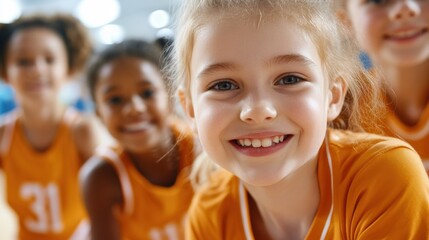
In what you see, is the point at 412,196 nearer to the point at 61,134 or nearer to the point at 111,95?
the point at 111,95

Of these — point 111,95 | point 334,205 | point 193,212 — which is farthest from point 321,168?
point 111,95

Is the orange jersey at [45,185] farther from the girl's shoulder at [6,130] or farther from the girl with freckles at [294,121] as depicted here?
the girl with freckles at [294,121]

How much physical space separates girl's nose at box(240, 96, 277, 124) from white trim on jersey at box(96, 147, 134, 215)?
1.77 ft

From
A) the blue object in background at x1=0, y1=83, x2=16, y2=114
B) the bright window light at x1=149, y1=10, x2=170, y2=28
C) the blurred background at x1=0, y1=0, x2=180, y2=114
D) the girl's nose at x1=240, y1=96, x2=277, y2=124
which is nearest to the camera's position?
the girl's nose at x1=240, y1=96, x2=277, y2=124

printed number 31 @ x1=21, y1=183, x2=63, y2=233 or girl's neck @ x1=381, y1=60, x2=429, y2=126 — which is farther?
printed number 31 @ x1=21, y1=183, x2=63, y2=233

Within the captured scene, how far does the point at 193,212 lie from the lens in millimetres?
791

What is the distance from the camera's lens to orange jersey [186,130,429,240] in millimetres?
607

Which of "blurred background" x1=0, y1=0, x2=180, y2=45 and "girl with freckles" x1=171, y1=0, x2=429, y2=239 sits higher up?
"blurred background" x1=0, y1=0, x2=180, y2=45

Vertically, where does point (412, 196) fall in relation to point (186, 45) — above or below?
below

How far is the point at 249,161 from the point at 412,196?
0.18m

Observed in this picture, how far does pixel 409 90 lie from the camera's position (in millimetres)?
980

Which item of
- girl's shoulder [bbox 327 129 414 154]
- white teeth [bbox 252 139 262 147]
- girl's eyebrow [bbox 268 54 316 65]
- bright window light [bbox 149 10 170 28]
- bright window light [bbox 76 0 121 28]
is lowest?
girl's shoulder [bbox 327 129 414 154]

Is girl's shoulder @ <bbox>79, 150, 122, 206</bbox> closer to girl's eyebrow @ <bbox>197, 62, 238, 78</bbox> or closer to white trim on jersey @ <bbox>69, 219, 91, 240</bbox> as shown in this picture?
white trim on jersey @ <bbox>69, 219, 91, 240</bbox>

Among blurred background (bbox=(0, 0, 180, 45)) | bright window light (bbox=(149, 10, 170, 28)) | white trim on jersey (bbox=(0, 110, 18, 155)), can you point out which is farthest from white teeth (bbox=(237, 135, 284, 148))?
bright window light (bbox=(149, 10, 170, 28))
